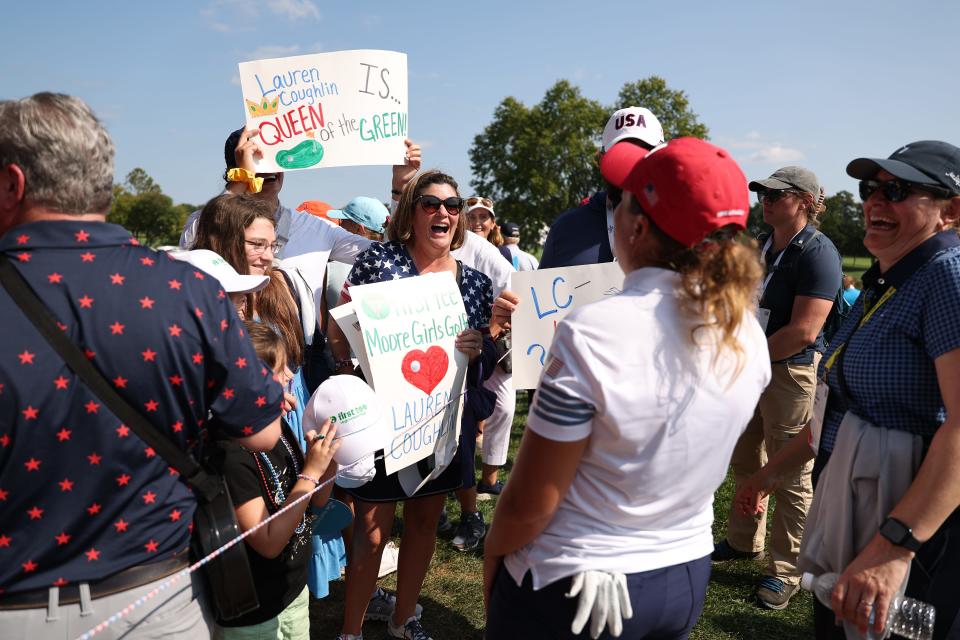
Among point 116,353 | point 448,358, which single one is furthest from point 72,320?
point 448,358

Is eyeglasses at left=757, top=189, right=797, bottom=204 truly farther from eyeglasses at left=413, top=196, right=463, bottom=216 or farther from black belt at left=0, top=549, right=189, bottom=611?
black belt at left=0, top=549, right=189, bottom=611

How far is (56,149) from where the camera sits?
1501 mm

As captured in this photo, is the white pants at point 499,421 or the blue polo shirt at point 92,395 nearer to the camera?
the blue polo shirt at point 92,395

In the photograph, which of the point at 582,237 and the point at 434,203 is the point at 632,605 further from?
the point at 582,237

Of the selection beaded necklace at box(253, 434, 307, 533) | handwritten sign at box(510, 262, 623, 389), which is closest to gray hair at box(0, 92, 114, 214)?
beaded necklace at box(253, 434, 307, 533)

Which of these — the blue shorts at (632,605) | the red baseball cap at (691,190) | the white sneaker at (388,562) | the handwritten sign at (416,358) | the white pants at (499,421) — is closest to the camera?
the red baseball cap at (691,190)

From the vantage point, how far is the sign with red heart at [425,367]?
3.10 m

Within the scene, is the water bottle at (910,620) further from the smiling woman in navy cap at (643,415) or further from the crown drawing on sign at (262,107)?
the crown drawing on sign at (262,107)

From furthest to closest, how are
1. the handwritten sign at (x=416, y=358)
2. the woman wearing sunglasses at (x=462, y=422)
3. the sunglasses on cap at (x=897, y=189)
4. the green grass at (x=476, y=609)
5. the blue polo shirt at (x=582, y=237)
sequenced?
the green grass at (x=476, y=609)
the blue polo shirt at (x=582, y=237)
the woman wearing sunglasses at (x=462, y=422)
the handwritten sign at (x=416, y=358)
the sunglasses on cap at (x=897, y=189)

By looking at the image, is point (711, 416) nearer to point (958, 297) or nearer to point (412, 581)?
point (958, 297)

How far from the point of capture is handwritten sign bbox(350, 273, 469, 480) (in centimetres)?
302

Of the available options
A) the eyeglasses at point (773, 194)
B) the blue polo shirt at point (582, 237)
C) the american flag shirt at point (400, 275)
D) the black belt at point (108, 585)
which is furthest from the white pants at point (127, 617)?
the eyeglasses at point (773, 194)

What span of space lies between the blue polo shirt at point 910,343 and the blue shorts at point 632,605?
2.64 feet

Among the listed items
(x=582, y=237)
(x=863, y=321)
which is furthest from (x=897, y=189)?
(x=582, y=237)
